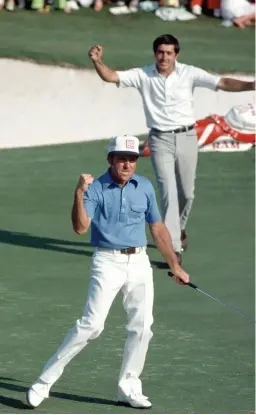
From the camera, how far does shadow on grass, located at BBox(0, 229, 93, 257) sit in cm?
1653

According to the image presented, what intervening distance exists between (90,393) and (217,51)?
13109 millimetres

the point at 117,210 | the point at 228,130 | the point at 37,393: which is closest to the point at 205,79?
the point at 117,210

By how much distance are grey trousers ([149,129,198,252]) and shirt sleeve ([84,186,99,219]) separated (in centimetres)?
466

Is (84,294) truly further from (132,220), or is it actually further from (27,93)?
(27,93)

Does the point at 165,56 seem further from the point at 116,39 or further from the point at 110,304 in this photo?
the point at 116,39

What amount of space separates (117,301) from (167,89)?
245cm

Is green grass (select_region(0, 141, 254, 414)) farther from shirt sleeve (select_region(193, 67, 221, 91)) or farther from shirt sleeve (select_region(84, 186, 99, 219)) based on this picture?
shirt sleeve (select_region(193, 67, 221, 91))

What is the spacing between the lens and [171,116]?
15938mm

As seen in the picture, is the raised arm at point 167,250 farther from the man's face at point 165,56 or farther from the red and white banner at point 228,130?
the red and white banner at point 228,130

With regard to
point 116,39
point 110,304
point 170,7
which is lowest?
point 110,304

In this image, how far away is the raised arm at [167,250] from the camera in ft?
37.5

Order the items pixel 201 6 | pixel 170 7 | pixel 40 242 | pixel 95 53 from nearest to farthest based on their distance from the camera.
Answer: pixel 95 53 → pixel 40 242 → pixel 170 7 → pixel 201 6

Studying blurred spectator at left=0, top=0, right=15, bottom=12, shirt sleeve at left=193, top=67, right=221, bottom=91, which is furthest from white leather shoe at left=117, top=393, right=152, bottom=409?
blurred spectator at left=0, top=0, right=15, bottom=12

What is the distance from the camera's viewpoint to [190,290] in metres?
15.2
